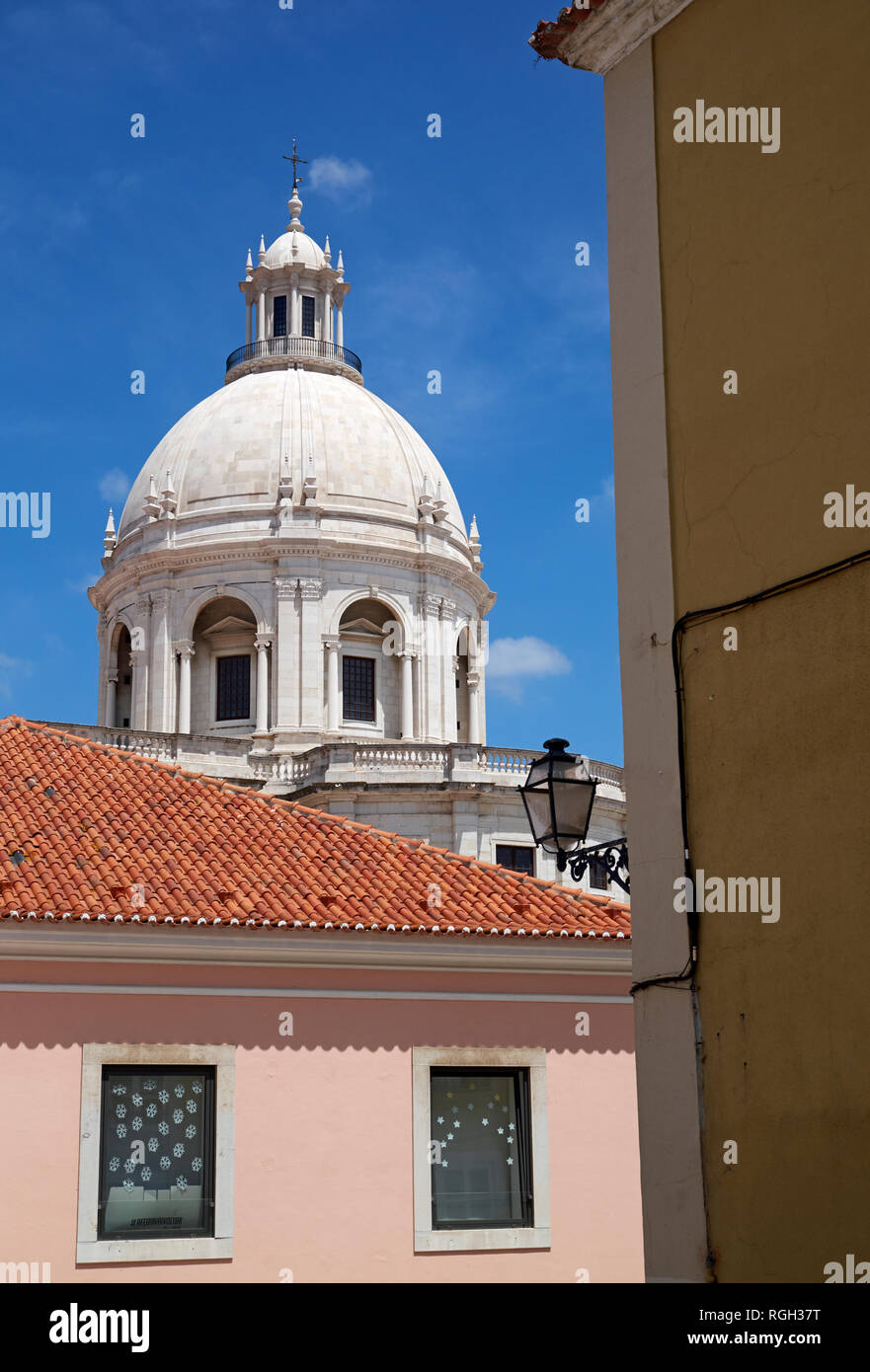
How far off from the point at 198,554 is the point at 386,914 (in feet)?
120

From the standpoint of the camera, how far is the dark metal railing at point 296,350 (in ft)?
188

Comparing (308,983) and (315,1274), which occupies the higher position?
(308,983)

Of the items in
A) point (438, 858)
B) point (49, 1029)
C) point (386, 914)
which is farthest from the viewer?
point (438, 858)

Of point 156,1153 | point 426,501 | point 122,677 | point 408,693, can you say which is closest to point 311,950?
point 156,1153

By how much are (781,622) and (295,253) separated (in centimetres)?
5383

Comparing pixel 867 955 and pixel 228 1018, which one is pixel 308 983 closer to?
pixel 228 1018

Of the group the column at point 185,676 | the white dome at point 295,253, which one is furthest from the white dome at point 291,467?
the white dome at point 295,253

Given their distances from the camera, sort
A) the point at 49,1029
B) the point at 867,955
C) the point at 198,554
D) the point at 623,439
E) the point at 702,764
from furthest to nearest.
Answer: the point at 198,554 → the point at 49,1029 → the point at 623,439 → the point at 702,764 → the point at 867,955

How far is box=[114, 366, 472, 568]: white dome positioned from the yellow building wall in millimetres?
41510

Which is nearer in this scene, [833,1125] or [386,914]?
[833,1125]

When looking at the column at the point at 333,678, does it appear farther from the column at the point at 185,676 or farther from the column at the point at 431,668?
the column at the point at 185,676

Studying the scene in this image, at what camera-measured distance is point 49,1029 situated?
46.6 ft

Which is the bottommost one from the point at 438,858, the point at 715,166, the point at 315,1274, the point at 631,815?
the point at 315,1274

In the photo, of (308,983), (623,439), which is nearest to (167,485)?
(308,983)
